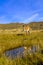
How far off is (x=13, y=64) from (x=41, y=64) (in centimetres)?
100

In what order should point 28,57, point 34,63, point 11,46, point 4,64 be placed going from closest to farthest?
1. point 4,64
2. point 34,63
3. point 28,57
4. point 11,46

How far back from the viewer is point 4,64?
6.67 m

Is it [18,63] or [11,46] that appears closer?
[18,63]

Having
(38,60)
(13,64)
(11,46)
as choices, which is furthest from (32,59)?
(11,46)

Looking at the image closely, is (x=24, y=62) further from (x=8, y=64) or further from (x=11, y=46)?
(x=11, y=46)

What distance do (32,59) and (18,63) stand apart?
64cm

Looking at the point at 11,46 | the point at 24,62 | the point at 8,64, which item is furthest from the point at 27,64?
the point at 11,46

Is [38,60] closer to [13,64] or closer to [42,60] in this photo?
[42,60]

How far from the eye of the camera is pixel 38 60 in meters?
7.29

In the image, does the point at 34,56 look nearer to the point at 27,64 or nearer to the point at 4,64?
the point at 27,64

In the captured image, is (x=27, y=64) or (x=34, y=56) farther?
(x=34, y=56)

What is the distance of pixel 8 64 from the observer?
675cm

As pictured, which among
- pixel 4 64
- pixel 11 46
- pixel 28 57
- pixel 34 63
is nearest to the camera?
pixel 4 64

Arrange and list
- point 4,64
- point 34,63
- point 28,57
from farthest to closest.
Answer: point 28,57, point 34,63, point 4,64
